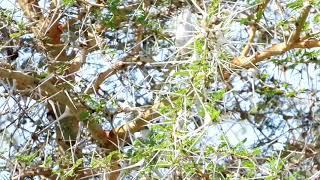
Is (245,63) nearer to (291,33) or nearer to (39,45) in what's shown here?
(291,33)

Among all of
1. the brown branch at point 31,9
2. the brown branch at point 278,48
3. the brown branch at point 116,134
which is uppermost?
the brown branch at point 31,9

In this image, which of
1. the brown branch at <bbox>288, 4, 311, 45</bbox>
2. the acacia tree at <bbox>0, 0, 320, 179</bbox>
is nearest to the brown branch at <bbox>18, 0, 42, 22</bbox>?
the acacia tree at <bbox>0, 0, 320, 179</bbox>

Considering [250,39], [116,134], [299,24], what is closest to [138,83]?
[116,134]

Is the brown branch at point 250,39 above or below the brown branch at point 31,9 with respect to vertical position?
below

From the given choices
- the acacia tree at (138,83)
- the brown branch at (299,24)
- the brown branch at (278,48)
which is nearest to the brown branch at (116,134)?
the acacia tree at (138,83)

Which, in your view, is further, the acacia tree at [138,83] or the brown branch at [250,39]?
the brown branch at [250,39]

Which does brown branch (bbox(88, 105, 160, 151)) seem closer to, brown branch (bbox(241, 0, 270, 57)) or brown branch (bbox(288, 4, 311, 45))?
brown branch (bbox(241, 0, 270, 57))

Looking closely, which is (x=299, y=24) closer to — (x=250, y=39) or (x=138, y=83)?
(x=250, y=39)

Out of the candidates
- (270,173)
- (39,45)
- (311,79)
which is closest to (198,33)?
(270,173)

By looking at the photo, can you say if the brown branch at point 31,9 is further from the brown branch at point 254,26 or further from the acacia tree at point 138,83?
the brown branch at point 254,26
